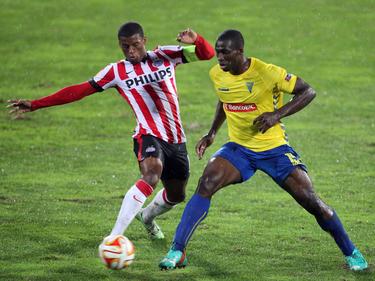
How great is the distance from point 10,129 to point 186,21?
29.2ft

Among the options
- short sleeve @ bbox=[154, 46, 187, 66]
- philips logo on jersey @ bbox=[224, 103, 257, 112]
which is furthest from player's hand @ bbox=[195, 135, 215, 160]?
short sleeve @ bbox=[154, 46, 187, 66]

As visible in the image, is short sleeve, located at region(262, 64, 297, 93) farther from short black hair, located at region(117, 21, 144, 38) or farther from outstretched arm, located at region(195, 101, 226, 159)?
short black hair, located at region(117, 21, 144, 38)

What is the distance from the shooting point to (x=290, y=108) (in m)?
10.1

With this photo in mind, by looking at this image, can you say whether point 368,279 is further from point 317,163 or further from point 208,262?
point 317,163

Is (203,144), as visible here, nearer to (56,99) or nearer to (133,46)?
(133,46)

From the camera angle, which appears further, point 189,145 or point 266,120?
point 189,145

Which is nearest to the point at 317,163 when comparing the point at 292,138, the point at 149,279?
the point at 292,138

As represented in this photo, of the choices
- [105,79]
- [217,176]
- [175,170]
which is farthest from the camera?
[175,170]

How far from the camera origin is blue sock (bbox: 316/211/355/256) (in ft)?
33.5

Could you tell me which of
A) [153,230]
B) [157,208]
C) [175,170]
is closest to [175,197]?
[157,208]

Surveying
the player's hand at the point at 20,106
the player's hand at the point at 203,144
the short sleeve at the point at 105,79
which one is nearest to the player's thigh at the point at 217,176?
the player's hand at the point at 203,144

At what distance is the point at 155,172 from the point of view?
10.7 meters

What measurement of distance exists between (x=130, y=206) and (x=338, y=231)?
229 centimetres

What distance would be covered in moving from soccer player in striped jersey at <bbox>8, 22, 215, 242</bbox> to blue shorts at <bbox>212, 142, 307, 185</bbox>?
0.99m
